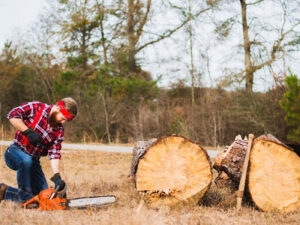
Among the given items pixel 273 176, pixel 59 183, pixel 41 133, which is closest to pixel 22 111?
pixel 41 133

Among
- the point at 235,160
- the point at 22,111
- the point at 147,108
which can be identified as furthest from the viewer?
the point at 147,108

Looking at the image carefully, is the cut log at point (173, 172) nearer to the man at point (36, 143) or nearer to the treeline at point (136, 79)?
the man at point (36, 143)

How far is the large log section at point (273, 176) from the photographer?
3.29 meters

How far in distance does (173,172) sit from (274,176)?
3.72 ft

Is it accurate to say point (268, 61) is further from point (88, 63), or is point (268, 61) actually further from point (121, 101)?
point (88, 63)

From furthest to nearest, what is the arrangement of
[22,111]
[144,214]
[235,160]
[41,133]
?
[235,160]
[41,133]
[22,111]
[144,214]

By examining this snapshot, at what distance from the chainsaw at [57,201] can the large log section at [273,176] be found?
162 centimetres

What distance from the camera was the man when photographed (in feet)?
10.9

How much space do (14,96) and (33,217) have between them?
64.5ft

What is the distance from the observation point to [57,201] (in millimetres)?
3201

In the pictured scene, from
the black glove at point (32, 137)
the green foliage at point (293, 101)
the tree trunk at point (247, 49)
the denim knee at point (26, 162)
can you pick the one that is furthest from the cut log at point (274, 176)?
the tree trunk at point (247, 49)

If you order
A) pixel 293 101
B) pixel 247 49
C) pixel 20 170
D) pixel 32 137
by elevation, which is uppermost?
pixel 247 49

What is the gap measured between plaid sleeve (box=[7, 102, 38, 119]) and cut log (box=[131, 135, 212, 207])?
1376 mm

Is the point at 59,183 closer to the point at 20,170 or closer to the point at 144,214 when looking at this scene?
the point at 20,170
